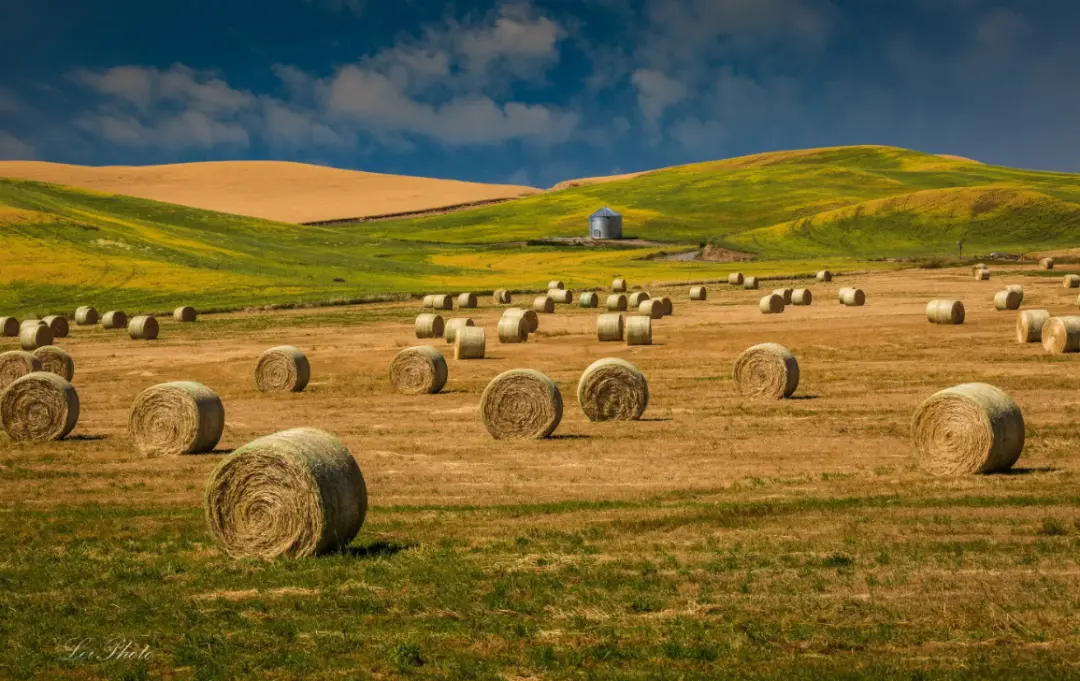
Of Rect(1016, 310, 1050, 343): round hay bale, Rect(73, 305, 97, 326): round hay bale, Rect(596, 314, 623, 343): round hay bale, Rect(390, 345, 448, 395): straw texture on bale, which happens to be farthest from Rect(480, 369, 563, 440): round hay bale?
Rect(73, 305, 97, 326): round hay bale

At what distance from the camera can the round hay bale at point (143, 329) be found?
51.8 m

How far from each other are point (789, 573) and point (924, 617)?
6.28ft

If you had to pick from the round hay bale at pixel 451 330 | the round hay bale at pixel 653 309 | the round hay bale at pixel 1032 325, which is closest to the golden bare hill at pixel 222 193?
the round hay bale at pixel 653 309

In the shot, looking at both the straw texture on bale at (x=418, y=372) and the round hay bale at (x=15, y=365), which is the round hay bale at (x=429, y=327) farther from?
the round hay bale at (x=15, y=365)

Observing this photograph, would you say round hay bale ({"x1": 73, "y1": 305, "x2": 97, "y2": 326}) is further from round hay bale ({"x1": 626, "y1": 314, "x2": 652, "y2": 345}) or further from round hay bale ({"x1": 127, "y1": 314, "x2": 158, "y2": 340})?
round hay bale ({"x1": 626, "y1": 314, "x2": 652, "y2": 345})

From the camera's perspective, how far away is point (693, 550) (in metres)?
14.1

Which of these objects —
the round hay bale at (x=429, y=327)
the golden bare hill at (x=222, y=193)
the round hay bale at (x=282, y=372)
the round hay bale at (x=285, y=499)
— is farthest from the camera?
the golden bare hill at (x=222, y=193)

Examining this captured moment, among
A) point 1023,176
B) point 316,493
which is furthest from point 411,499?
point 1023,176

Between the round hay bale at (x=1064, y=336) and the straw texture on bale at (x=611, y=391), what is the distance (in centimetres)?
1502

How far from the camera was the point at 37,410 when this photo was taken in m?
25.1

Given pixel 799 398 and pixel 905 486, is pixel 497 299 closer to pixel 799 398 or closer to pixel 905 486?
pixel 799 398

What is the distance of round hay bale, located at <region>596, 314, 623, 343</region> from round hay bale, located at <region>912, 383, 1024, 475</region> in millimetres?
25005

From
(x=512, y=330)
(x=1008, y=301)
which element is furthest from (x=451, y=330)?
(x=1008, y=301)

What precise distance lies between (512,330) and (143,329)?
668 inches
